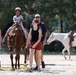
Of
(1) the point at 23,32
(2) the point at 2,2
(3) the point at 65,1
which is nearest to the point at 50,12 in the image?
(3) the point at 65,1

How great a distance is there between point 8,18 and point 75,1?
834cm

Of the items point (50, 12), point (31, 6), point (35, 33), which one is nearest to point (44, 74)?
point (35, 33)

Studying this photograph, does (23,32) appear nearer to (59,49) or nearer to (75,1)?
(75,1)

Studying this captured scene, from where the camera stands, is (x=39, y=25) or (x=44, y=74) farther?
(x=39, y=25)

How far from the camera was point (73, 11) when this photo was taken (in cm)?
3975

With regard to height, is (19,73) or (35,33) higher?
(35,33)

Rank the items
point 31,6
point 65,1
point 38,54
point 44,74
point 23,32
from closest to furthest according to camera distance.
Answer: point 44,74
point 38,54
point 23,32
point 65,1
point 31,6

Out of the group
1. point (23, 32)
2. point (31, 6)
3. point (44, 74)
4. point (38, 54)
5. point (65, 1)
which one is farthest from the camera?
point (31, 6)

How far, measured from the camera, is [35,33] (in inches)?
524

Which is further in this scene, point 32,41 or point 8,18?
point 8,18

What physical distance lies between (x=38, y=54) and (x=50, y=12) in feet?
85.8

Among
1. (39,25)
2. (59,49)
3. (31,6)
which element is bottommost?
(59,49)

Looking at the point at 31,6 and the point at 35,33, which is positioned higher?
the point at 31,6

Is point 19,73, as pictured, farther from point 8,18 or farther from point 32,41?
point 8,18
